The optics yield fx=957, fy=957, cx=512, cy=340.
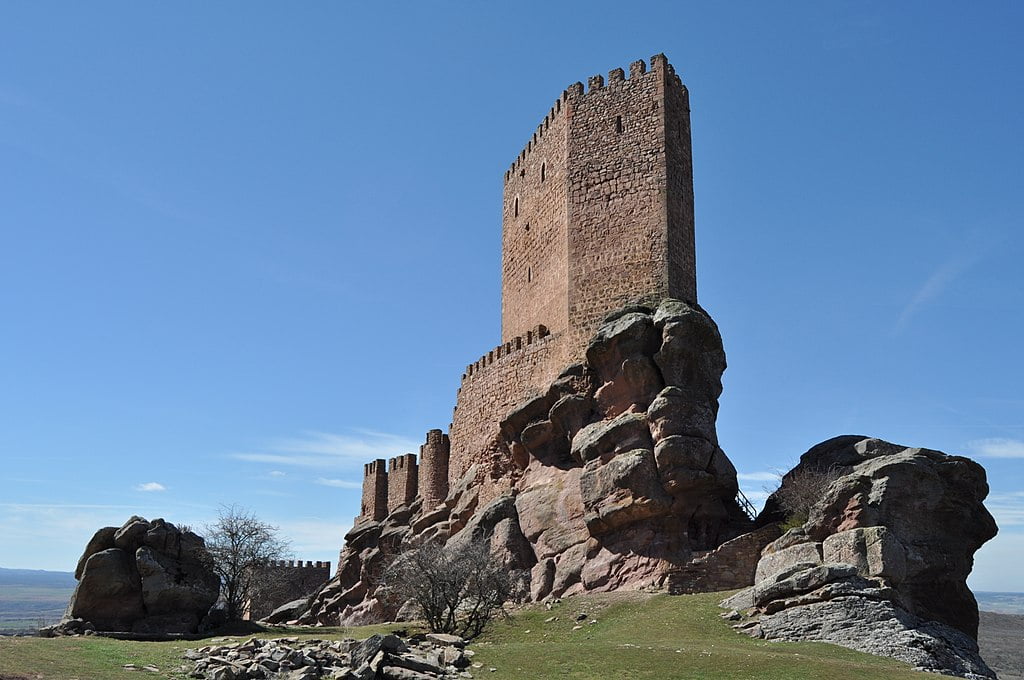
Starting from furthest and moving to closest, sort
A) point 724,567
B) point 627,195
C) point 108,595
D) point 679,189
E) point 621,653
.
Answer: point 679,189 < point 627,195 < point 108,595 < point 724,567 < point 621,653

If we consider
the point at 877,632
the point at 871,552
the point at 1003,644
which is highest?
the point at 871,552

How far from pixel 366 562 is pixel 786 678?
107 feet

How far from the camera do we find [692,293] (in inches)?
1537

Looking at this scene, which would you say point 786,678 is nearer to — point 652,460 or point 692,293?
point 652,460

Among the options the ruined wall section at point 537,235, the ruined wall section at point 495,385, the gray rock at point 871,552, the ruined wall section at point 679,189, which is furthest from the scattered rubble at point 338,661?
the ruined wall section at point 679,189

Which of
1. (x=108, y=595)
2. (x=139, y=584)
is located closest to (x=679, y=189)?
(x=139, y=584)

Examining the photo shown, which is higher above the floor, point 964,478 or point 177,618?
point 964,478

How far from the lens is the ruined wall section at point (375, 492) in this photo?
185ft

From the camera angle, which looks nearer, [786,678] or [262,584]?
A: [786,678]

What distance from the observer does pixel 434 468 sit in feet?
159

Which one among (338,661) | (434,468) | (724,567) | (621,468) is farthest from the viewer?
(434,468)

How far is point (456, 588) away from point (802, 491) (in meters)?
12.0

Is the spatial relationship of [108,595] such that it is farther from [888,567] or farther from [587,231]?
[888,567]

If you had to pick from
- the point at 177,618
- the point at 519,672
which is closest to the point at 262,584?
the point at 177,618
